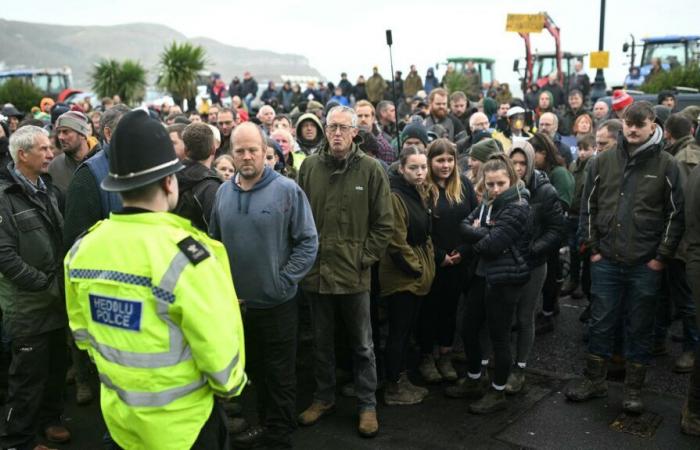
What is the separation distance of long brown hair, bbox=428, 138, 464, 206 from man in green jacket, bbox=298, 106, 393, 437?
733 millimetres

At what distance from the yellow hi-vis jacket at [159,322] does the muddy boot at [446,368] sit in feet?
10.4

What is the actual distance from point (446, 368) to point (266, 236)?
7.59ft

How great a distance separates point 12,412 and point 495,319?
10.8ft

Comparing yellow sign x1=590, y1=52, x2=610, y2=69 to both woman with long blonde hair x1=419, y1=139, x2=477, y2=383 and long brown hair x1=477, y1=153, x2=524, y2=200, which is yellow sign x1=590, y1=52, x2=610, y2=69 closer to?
woman with long blonde hair x1=419, y1=139, x2=477, y2=383

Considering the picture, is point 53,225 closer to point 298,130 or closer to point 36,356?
point 36,356

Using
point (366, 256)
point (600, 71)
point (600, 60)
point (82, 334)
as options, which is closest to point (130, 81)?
point (600, 60)

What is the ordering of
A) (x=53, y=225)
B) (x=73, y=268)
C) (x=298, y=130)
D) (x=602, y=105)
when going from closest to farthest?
(x=73, y=268) < (x=53, y=225) < (x=298, y=130) < (x=602, y=105)

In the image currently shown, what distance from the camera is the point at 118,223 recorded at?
2.49 metres

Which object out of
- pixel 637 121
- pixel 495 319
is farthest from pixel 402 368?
pixel 637 121

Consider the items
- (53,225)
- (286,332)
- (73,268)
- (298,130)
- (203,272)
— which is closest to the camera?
(203,272)

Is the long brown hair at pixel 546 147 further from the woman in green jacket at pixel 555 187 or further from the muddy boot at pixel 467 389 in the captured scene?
the muddy boot at pixel 467 389

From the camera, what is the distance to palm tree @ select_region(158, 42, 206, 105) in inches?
792

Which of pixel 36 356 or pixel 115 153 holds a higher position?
pixel 115 153

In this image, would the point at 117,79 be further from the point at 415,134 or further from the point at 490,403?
the point at 490,403
